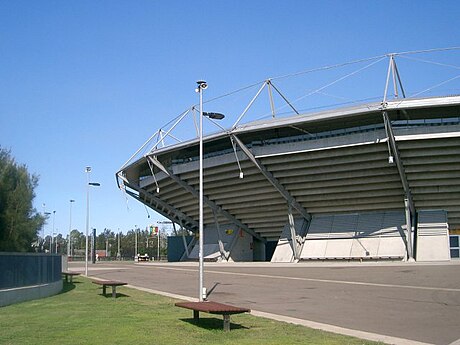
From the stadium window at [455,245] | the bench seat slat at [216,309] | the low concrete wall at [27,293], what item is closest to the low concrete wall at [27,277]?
the low concrete wall at [27,293]

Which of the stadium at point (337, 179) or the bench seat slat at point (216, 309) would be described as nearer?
the bench seat slat at point (216, 309)

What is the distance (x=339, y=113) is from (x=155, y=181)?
78.8 ft

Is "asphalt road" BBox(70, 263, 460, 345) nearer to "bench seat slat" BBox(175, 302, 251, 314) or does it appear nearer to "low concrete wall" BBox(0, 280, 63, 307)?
"bench seat slat" BBox(175, 302, 251, 314)

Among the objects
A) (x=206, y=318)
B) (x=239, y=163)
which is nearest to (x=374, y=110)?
(x=239, y=163)

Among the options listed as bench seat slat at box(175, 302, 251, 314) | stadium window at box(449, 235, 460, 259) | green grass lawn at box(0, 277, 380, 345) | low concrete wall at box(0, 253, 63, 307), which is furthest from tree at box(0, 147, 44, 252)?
stadium window at box(449, 235, 460, 259)

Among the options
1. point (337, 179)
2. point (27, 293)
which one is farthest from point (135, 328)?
point (337, 179)

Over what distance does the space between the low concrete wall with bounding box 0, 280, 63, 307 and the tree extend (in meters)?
2.61

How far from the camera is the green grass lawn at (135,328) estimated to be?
10.6 metres

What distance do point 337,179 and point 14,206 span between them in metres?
27.9

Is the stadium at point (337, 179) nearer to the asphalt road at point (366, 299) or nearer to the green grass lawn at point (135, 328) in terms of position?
the asphalt road at point (366, 299)

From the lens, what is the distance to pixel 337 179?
45.2 metres

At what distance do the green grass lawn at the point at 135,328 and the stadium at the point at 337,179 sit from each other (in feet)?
86.1

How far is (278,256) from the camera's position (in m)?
52.4

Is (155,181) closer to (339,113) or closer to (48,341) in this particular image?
(339,113)
